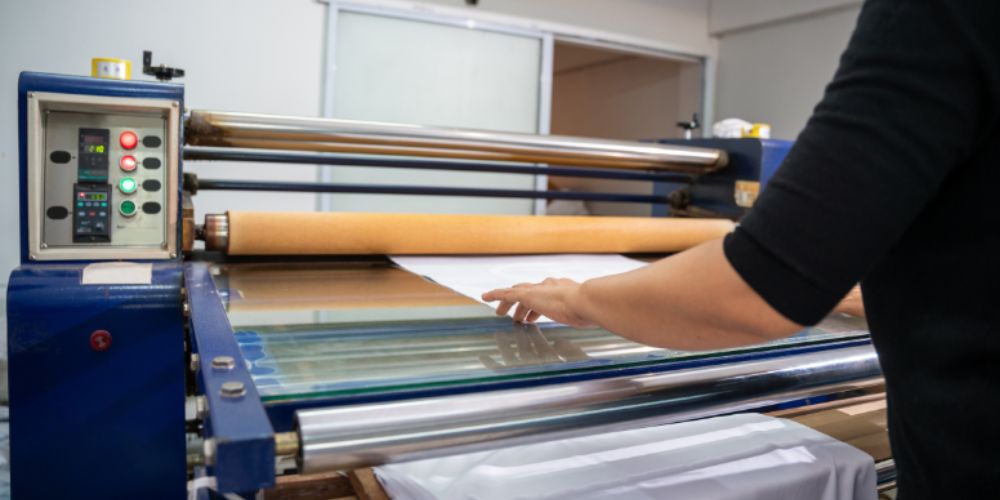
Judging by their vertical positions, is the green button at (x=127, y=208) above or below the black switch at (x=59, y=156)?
below

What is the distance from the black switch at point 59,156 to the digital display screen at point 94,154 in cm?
2

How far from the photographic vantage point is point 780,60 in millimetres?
5199

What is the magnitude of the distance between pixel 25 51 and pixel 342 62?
1.46 metres

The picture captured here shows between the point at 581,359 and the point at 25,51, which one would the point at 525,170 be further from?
the point at 25,51

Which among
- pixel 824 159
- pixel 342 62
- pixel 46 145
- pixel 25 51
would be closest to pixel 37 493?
pixel 46 145

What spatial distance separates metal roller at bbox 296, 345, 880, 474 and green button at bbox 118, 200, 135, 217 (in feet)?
2.89

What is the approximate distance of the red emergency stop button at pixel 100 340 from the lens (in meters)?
1.16

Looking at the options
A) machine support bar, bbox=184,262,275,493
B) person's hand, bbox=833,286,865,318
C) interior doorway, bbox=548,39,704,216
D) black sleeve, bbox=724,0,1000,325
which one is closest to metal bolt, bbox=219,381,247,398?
machine support bar, bbox=184,262,275,493

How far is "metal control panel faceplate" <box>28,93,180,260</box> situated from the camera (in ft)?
4.20

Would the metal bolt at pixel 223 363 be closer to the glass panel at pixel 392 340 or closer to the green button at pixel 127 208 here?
the glass panel at pixel 392 340

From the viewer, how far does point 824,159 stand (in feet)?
1.59

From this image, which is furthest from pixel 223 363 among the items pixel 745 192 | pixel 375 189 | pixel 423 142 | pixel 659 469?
pixel 745 192

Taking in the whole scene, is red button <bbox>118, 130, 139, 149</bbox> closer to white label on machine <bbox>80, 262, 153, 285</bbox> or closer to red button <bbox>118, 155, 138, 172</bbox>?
red button <bbox>118, 155, 138, 172</bbox>

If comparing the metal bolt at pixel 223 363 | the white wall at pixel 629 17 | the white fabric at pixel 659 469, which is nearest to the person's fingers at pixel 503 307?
the white fabric at pixel 659 469
